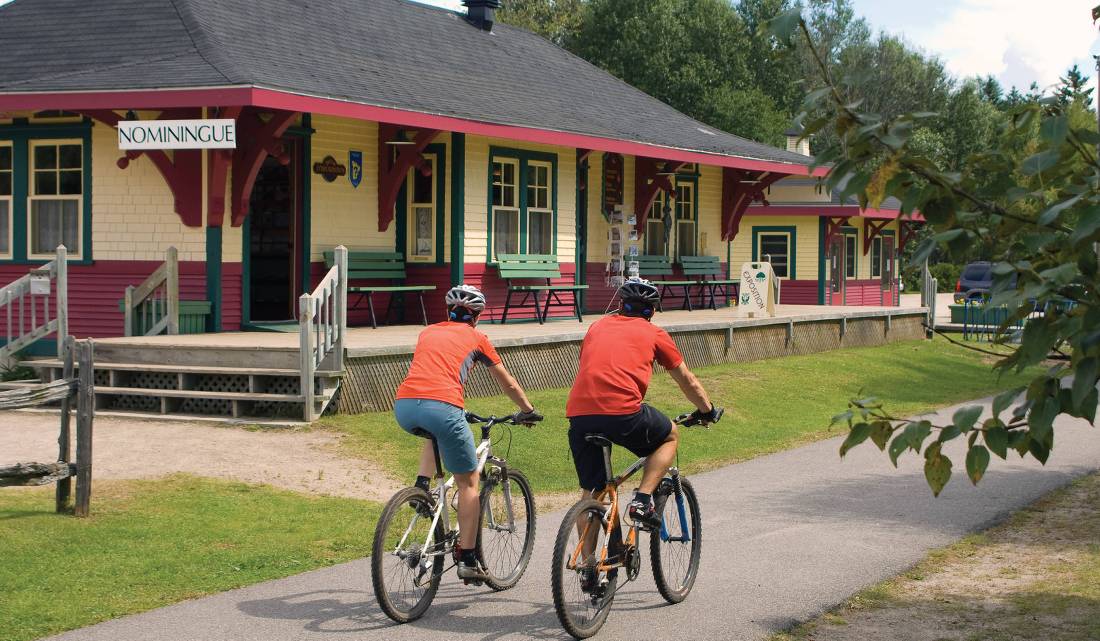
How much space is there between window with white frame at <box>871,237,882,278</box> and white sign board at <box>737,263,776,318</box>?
17.8 m

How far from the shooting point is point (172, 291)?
16500 mm

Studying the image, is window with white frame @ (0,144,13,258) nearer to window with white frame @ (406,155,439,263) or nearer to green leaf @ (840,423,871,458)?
window with white frame @ (406,155,439,263)

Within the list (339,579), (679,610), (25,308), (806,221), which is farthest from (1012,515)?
Answer: (806,221)

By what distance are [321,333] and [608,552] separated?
7.70 m

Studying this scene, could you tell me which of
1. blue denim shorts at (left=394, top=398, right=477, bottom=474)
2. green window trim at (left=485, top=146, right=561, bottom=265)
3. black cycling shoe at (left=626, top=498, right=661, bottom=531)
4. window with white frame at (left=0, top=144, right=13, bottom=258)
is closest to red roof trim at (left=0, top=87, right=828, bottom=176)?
green window trim at (left=485, top=146, right=561, bottom=265)

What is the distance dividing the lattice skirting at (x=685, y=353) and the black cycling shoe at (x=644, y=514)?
7.62 m

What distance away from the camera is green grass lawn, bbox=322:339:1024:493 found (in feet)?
42.0

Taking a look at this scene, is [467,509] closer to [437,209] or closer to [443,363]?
[443,363]

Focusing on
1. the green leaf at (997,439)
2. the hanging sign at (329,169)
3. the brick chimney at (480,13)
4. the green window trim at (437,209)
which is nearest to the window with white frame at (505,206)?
the green window trim at (437,209)

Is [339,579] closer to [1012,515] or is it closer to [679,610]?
[679,610]

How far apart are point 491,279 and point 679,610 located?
44.7ft

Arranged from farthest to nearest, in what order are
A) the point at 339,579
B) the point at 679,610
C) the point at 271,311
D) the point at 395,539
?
1. the point at 271,311
2. the point at 339,579
3. the point at 679,610
4. the point at 395,539

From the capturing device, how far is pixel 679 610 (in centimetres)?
724

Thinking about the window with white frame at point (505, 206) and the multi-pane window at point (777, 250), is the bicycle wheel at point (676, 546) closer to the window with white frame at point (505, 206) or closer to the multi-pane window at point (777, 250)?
the window with white frame at point (505, 206)
